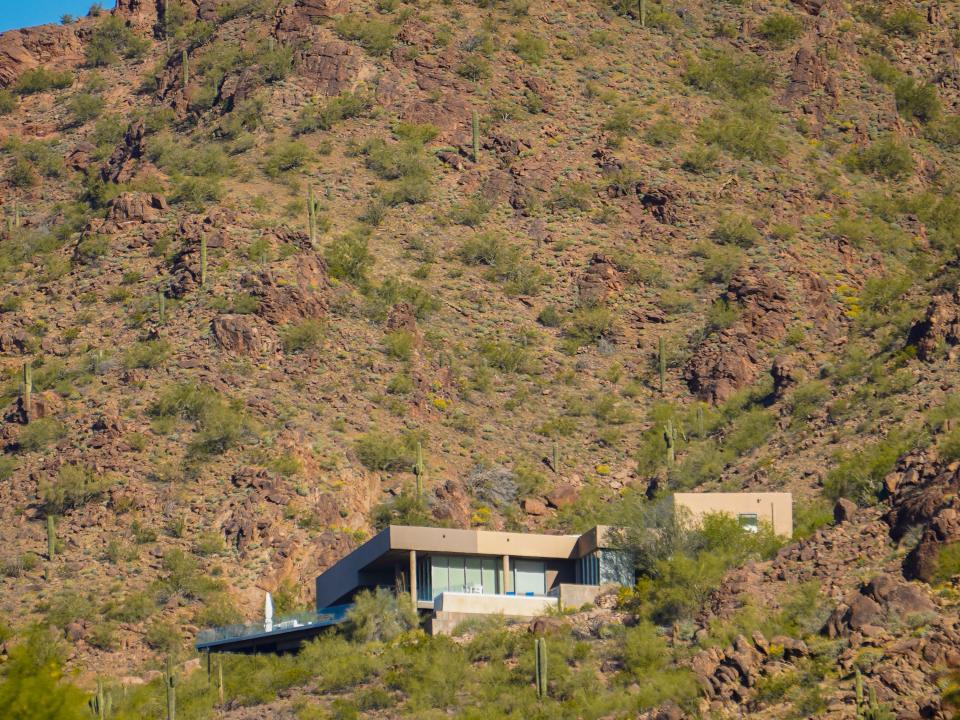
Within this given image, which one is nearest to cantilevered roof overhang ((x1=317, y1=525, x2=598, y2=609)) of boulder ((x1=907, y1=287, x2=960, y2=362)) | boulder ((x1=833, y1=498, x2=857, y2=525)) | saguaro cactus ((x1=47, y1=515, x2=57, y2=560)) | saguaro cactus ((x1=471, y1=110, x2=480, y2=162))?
boulder ((x1=833, y1=498, x2=857, y2=525))

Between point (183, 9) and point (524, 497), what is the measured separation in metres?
58.0

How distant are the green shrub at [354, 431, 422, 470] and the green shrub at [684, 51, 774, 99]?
42.6 m

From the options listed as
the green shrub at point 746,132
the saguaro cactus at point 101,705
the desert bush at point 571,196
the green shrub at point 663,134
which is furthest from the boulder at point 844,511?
the green shrub at point 663,134

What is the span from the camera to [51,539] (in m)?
76.3

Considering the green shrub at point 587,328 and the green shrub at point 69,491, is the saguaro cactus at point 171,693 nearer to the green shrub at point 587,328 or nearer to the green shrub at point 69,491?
the green shrub at point 69,491

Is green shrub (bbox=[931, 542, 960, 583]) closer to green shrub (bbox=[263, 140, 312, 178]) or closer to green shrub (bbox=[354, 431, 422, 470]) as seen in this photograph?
green shrub (bbox=[354, 431, 422, 470])

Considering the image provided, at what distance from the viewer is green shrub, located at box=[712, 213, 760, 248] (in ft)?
340

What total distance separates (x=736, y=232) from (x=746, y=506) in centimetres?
3514

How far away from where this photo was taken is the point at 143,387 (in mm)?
85938

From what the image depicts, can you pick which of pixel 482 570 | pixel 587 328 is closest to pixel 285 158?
pixel 587 328

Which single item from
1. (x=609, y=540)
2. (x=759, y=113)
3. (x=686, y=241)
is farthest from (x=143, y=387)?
(x=759, y=113)

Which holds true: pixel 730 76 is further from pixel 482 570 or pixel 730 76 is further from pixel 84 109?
pixel 482 570

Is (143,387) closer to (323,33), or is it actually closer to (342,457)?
(342,457)

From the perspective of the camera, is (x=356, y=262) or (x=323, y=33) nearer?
(x=356, y=262)
